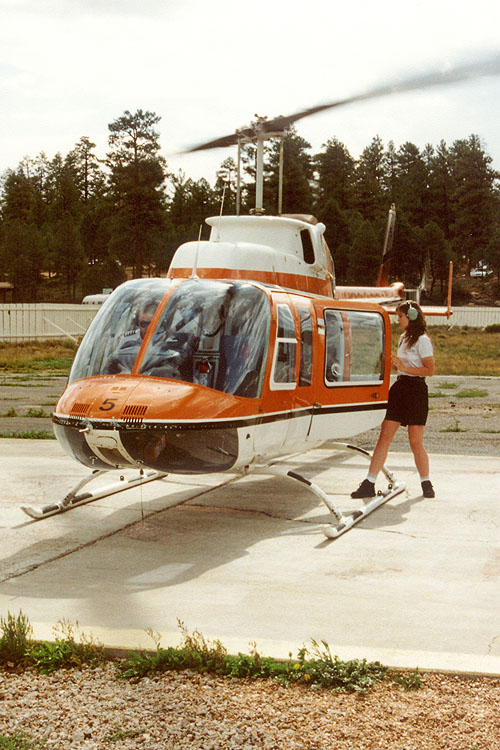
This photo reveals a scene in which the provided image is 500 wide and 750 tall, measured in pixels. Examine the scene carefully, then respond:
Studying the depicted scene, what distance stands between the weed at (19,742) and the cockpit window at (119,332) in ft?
11.5

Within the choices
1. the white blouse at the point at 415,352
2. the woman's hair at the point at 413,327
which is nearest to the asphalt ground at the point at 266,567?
the white blouse at the point at 415,352

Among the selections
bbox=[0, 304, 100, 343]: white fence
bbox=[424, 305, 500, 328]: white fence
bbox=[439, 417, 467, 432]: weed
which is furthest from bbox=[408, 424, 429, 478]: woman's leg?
bbox=[424, 305, 500, 328]: white fence

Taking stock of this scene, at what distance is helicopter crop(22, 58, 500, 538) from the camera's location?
6.27 meters

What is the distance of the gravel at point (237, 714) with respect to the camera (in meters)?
3.47

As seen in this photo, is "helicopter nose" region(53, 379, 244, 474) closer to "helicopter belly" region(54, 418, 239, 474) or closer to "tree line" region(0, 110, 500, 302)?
"helicopter belly" region(54, 418, 239, 474)

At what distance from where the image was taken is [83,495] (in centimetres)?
804

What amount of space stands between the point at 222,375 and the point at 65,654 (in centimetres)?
283

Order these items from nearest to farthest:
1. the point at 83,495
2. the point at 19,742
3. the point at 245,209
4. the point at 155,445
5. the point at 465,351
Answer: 1. the point at 19,742
2. the point at 155,445
3. the point at 83,495
4. the point at 465,351
5. the point at 245,209

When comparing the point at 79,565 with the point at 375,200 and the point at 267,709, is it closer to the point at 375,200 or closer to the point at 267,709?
the point at 267,709

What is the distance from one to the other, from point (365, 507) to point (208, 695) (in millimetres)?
3936

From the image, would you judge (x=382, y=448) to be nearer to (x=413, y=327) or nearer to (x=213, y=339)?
(x=413, y=327)

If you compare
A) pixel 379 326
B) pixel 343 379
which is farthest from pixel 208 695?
pixel 379 326

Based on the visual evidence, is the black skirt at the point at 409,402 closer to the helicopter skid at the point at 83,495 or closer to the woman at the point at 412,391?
the woman at the point at 412,391

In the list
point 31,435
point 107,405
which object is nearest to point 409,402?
point 107,405
